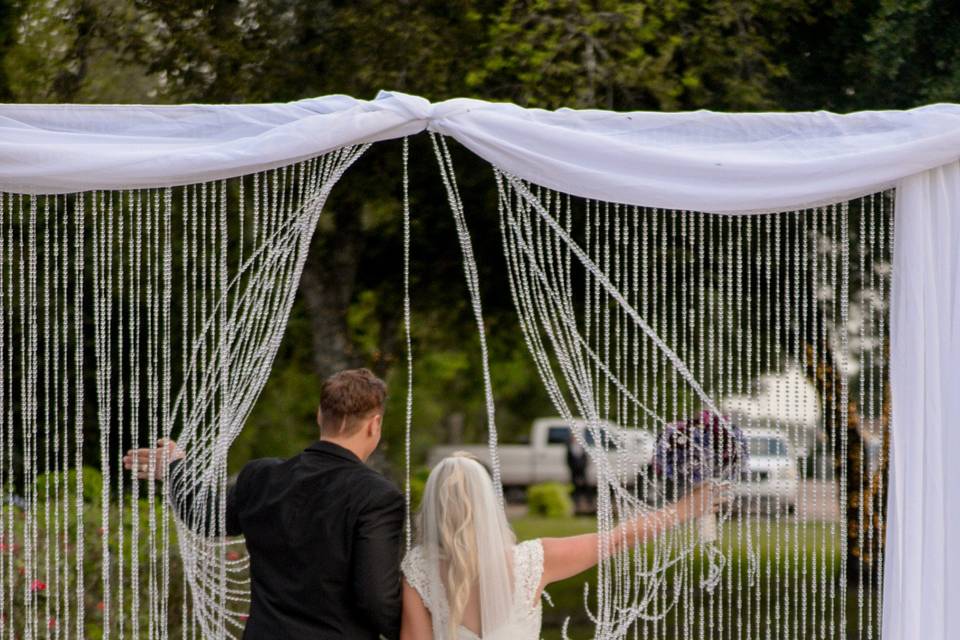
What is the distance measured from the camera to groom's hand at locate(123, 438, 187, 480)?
12.5 ft

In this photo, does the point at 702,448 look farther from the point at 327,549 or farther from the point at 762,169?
the point at 327,549

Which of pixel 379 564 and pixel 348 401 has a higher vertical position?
pixel 348 401

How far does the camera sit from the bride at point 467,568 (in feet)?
10.2

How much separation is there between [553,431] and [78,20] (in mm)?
17766

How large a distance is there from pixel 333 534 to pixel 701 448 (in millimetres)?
1189

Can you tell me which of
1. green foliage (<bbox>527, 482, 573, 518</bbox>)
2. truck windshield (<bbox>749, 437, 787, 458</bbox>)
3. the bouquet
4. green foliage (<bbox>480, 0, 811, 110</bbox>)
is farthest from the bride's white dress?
green foliage (<bbox>527, 482, 573, 518</bbox>)

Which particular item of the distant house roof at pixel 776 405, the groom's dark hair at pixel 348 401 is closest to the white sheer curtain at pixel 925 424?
the distant house roof at pixel 776 405

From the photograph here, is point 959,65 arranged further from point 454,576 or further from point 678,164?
point 454,576

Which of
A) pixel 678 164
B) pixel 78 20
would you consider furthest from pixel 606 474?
pixel 78 20

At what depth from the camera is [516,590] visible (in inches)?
126

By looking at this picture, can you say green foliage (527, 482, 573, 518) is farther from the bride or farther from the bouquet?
the bride

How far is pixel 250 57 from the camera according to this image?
7074 mm

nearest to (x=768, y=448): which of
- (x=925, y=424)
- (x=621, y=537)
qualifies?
(x=925, y=424)

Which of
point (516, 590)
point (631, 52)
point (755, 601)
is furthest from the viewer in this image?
point (755, 601)
